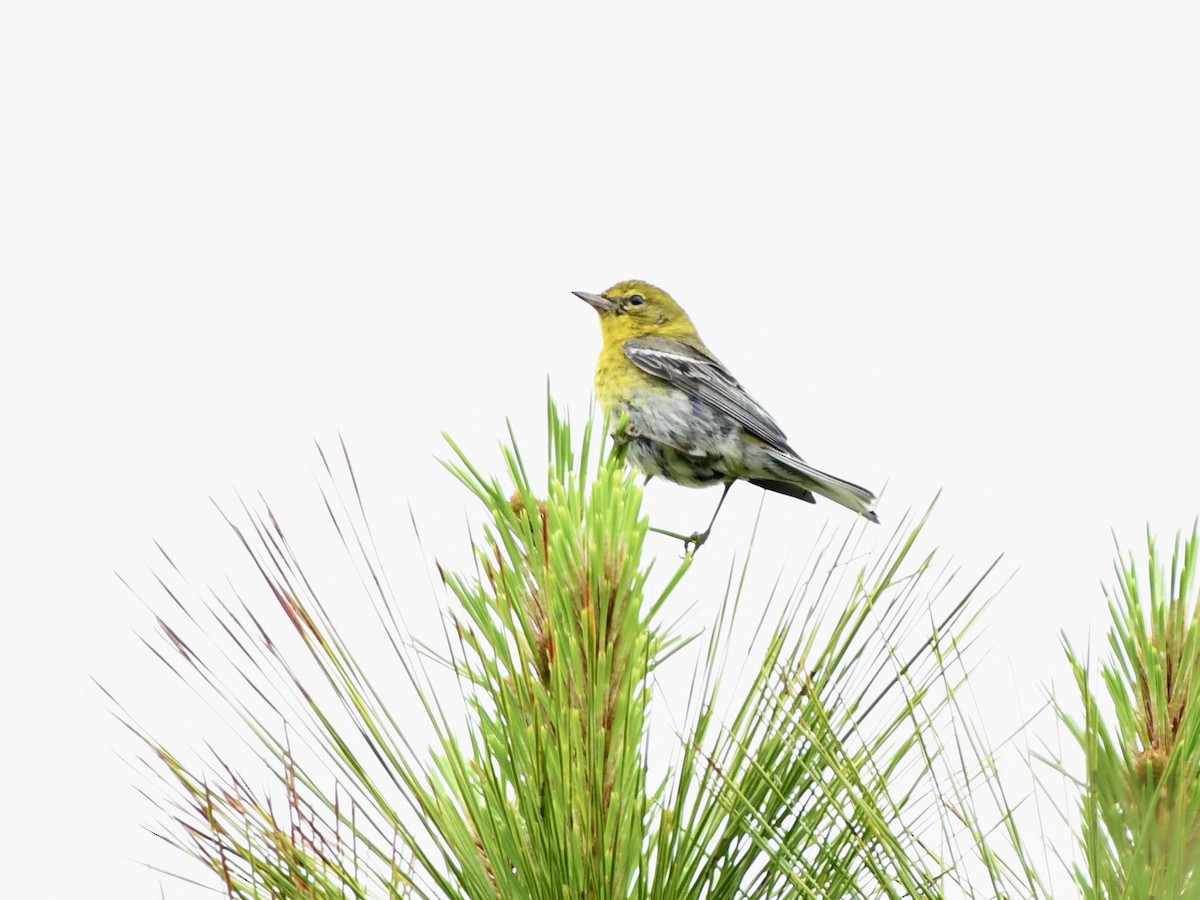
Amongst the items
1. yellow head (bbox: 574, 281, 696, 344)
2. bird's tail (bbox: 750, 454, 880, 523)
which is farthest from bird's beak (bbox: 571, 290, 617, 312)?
bird's tail (bbox: 750, 454, 880, 523)

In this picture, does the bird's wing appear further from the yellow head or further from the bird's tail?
the yellow head

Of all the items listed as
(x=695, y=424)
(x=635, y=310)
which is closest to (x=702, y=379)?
(x=695, y=424)

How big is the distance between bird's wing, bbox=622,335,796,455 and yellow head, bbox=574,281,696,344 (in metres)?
0.28

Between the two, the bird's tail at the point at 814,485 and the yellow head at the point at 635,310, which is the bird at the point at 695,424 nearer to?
the bird's tail at the point at 814,485

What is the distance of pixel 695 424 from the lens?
8328 millimetres

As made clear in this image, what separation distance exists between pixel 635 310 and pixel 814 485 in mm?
2302

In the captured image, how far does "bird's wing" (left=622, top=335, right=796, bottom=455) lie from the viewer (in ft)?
27.7

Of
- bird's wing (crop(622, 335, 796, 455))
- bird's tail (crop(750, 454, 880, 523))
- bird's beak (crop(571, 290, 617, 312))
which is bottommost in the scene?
bird's tail (crop(750, 454, 880, 523))

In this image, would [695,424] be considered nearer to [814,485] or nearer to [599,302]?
[814,485]

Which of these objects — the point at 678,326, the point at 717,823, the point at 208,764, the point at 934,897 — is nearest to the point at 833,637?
the point at 717,823

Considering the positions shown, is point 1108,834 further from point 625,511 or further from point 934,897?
point 625,511

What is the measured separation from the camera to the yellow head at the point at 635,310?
9.77 metres

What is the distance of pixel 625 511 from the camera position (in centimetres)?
240

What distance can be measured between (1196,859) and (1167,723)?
9.9 inches
